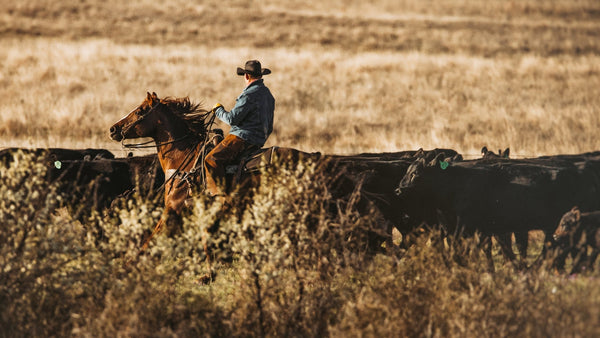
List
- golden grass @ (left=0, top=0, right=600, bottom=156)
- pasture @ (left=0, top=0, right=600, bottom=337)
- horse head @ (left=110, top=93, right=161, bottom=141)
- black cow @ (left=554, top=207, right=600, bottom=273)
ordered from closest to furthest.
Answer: pasture @ (left=0, top=0, right=600, bottom=337) < black cow @ (left=554, top=207, right=600, bottom=273) < horse head @ (left=110, top=93, right=161, bottom=141) < golden grass @ (left=0, top=0, right=600, bottom=156)

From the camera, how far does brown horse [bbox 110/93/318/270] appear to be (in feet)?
32.3

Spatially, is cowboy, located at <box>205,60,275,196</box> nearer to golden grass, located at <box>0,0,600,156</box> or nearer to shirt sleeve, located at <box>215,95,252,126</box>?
shirt sleeve, located at <box>215,95,252,126</box>

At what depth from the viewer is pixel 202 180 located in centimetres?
982

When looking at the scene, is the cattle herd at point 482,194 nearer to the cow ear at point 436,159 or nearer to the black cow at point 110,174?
the cow ear at point 436,159

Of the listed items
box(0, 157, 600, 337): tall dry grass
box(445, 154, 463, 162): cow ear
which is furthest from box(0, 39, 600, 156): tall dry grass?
box(0, 157, 600, 337): tall dry grass

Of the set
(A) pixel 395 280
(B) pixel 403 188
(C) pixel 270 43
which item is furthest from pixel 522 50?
(A) pixel 395 280

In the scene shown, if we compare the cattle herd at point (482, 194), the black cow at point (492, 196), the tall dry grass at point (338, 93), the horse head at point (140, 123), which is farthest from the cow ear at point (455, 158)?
the tall dry grass at point (338, 93)

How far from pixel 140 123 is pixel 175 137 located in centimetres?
48

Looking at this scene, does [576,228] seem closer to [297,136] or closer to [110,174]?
[110,174]

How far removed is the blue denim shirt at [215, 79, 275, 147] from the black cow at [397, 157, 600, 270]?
1.99 metres

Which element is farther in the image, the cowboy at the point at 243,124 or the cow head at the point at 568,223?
the cow head at the point at 568,223

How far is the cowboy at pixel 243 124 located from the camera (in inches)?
372

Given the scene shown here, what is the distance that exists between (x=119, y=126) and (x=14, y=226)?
138 inches

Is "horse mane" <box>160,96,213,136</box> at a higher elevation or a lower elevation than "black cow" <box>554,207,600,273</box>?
higher
